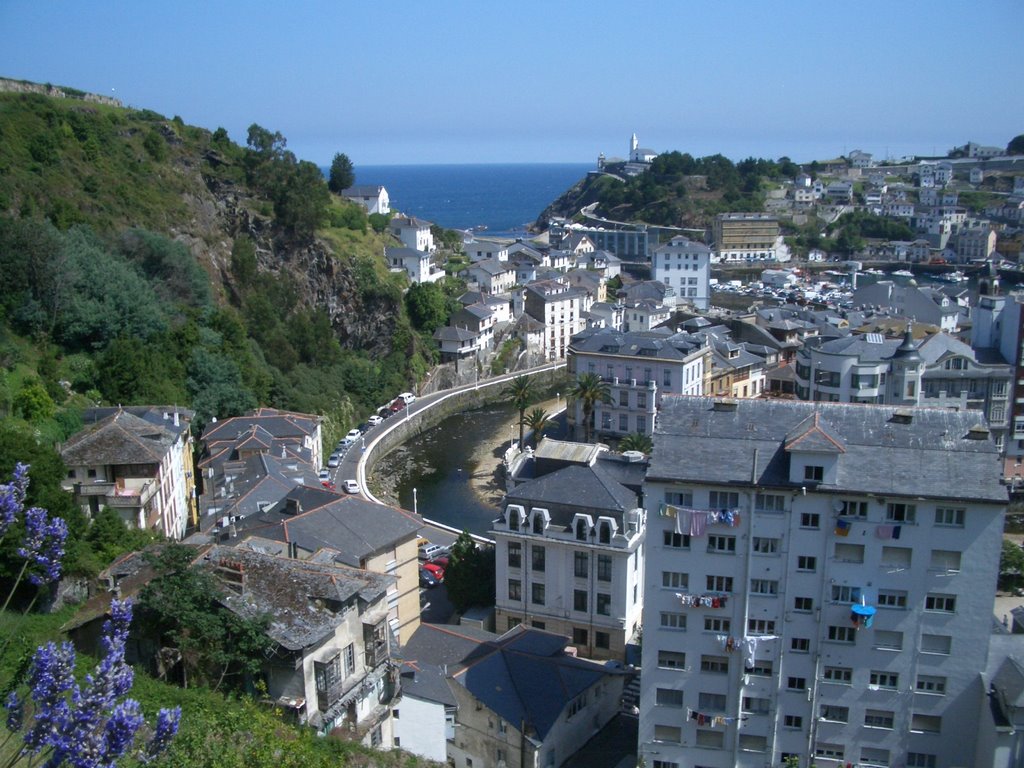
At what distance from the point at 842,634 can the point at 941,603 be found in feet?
5.50

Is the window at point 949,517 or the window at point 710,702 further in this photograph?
the window at point 710,702

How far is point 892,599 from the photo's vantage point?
1489cm

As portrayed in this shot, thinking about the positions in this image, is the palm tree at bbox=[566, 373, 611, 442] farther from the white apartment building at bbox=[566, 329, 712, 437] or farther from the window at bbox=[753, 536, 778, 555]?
the window at bbox=[753, 536, 778, 555]

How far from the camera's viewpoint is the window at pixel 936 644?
1477cm

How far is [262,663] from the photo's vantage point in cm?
1302

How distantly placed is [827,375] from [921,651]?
21.0 metres

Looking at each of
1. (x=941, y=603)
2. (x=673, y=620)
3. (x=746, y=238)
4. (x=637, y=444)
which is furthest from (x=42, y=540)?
(x=746, y=238)

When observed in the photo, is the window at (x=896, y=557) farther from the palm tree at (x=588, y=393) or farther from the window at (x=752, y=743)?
the palm tree at (x=588, y=393)

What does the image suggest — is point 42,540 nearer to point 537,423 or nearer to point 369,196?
point 537,423

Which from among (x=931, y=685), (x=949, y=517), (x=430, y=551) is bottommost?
(x=430, y=551)

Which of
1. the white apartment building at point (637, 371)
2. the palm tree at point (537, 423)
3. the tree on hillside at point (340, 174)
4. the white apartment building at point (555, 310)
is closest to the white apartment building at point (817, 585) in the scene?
the white apartment building at point (637, 371)

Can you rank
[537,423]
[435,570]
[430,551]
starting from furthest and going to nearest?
[537,423], [430,551], [435,570]

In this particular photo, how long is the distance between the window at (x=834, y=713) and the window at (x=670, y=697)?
2.40m

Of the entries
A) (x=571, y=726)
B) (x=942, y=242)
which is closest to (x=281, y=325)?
(x=571, y=726)
